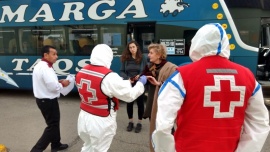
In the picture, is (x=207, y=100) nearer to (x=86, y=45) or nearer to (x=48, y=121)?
(x=48, y=121)

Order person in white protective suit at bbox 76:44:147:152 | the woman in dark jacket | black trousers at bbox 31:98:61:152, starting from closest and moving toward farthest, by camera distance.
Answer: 1. person in white protective suit at bbox 76:44:147:152
2. black trousers at bbox 31:98:61:152
3. the woman in dark jacket

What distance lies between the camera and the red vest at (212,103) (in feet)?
5.20

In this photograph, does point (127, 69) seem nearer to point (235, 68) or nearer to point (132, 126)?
point (132, 126)

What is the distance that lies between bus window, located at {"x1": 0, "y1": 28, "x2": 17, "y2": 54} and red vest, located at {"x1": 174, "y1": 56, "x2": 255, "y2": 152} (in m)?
7.35

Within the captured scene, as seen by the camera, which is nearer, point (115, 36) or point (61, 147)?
point (61, 147)

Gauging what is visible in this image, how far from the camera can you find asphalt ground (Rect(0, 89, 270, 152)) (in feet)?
14.1

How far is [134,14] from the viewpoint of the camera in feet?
21.5

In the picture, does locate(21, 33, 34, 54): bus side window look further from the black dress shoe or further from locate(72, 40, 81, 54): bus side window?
the black dress shoe

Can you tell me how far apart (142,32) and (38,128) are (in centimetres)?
339

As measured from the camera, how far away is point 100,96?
2.65m

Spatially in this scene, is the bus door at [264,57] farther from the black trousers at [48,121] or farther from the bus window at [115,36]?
the black trousers at [48,121]

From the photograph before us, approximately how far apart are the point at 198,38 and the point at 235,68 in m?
0.29

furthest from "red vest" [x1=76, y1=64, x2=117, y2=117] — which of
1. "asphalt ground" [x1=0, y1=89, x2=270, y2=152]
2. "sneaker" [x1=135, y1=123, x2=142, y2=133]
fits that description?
"sneaker" [x1=135, y1=123, x2=142, y2=133]

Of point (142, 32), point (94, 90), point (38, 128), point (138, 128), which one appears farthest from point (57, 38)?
point (94, 90)
